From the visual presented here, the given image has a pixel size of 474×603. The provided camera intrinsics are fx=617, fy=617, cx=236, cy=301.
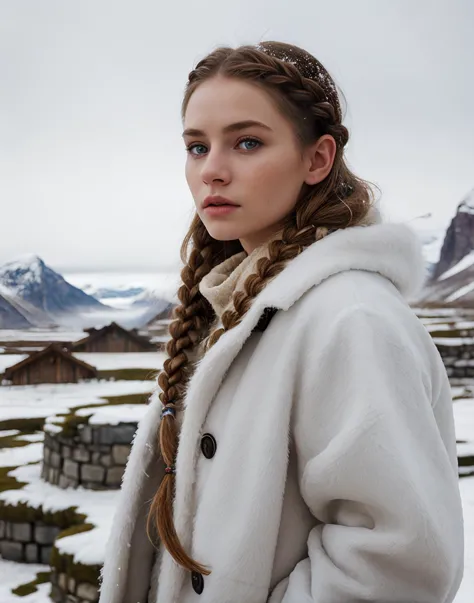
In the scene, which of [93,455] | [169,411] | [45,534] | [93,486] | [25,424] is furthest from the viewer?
[25,424]

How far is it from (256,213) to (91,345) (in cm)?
1125

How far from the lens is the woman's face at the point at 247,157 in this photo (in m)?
1.10

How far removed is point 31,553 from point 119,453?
1.44 metres

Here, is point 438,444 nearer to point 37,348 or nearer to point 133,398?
point 133,398

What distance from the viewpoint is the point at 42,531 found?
21.2ft

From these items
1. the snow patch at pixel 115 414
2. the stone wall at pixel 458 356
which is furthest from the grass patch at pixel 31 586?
the stone wall at pixel 458 356

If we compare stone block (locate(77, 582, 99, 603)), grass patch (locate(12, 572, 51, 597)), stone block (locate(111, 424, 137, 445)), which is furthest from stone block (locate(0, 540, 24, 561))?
stone block (locate(77, 582, 99, 603))

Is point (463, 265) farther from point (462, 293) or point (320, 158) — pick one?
point (320, 158)

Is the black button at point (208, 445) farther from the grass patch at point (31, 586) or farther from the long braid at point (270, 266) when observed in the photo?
the grass patch at point (31, 586)

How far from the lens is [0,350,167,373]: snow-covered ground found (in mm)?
10242

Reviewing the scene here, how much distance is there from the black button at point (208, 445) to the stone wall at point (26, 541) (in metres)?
6.04

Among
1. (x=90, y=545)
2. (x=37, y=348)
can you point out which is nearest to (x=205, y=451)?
(x=90, y=545)

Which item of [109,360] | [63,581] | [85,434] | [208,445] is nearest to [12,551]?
[85,434]

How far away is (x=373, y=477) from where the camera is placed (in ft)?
2.78
